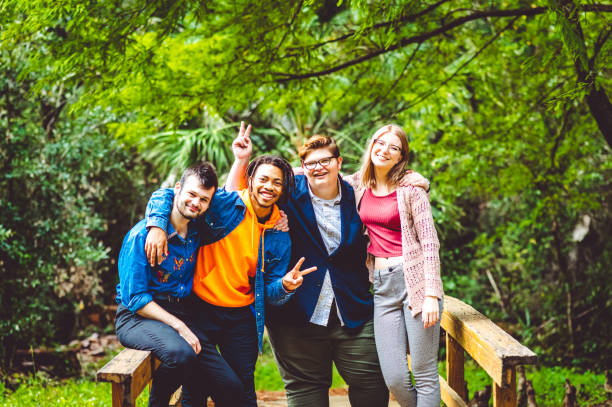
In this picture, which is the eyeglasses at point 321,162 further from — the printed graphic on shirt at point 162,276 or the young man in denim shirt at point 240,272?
the printed graphic on shirt at point 162,276

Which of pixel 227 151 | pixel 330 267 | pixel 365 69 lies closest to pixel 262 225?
pixel 330 267

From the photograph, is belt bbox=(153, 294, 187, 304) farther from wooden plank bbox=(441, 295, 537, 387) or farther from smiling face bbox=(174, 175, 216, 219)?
wooden plank bbox=(441, 295, 537, 387)

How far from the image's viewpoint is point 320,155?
273cm

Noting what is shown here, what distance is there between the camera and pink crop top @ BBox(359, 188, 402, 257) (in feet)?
8.81

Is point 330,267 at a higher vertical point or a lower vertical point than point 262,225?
lower

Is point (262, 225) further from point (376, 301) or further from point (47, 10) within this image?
point (47, 10)

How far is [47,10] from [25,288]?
4.32 meters

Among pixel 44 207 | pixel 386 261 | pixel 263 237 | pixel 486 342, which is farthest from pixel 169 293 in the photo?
pixel 44 207

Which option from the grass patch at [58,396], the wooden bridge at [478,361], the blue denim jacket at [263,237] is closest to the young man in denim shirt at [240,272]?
the blue denim jacket at [263,237]

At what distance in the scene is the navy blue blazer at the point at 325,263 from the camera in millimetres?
2744

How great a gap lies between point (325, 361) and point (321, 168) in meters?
1.00

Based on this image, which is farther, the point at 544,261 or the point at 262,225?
the point at 544,261

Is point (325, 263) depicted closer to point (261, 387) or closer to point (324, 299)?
point (324, 299)

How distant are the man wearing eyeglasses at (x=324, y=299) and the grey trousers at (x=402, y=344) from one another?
16 cm
